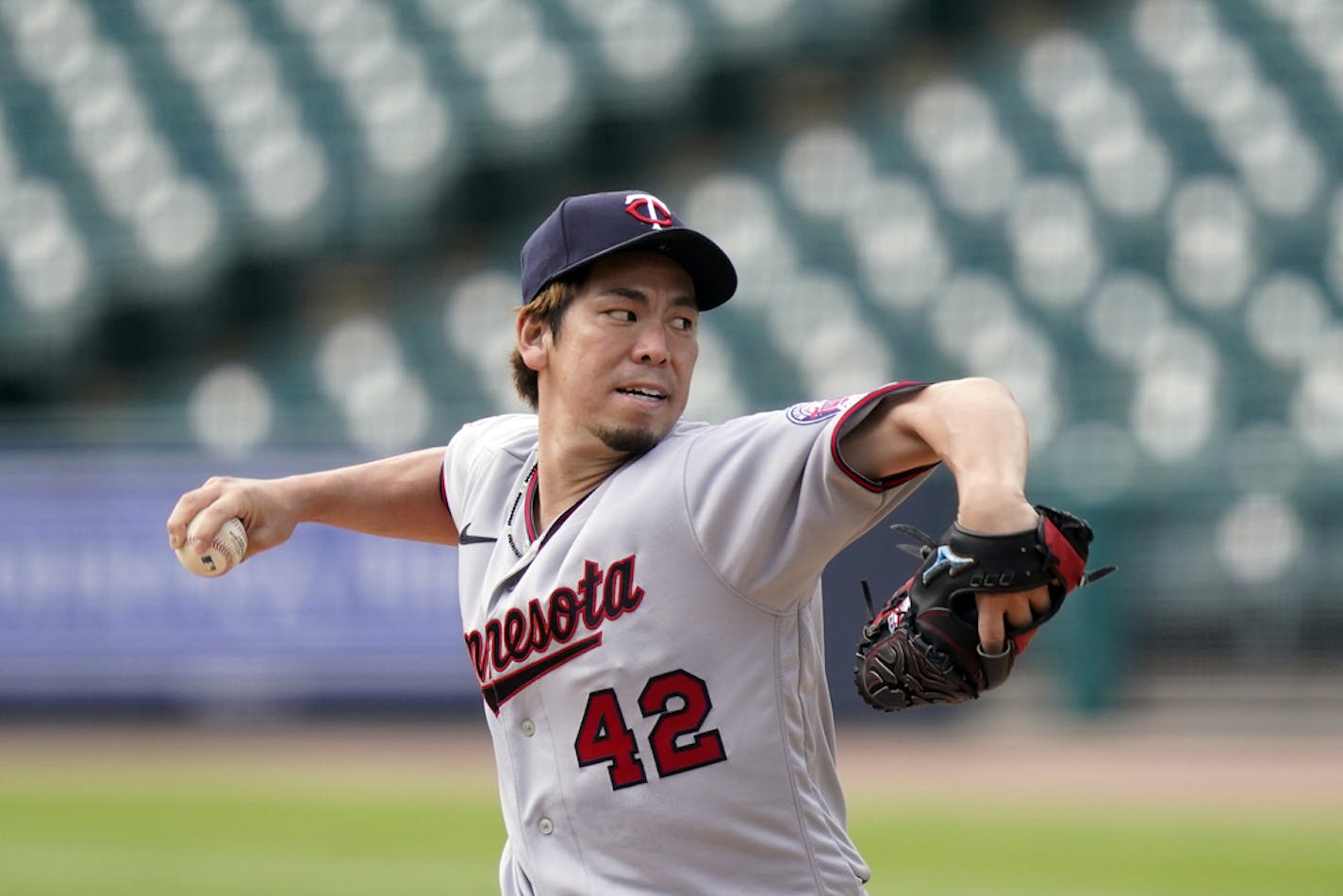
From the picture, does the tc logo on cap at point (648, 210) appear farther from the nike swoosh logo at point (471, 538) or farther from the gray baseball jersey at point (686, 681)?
the nike swoosh logo at point (471, 538)

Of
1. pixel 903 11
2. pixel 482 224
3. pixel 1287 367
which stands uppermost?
pixel 903 11

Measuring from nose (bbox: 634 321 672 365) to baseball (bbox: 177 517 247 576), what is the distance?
0.69 metres

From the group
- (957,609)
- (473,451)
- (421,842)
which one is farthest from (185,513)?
(421,842)

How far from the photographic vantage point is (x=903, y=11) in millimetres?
13000

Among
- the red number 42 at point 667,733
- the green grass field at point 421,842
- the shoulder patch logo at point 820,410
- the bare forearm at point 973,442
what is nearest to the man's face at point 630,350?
the shoulder patch logo at point 820,410

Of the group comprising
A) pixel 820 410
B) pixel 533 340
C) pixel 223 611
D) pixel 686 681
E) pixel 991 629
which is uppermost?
pixel 223 611

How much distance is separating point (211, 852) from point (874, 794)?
2.96 meters

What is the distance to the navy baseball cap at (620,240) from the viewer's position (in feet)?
7.92

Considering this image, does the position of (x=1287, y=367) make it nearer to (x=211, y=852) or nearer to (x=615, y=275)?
(x=211, y=852)

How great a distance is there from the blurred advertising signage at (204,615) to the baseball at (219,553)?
23.1 feet

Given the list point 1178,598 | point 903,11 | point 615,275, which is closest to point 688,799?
point 615,275

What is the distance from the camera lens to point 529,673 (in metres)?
2.47

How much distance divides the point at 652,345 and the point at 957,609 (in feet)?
2.10

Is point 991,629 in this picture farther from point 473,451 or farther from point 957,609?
point 473,451
